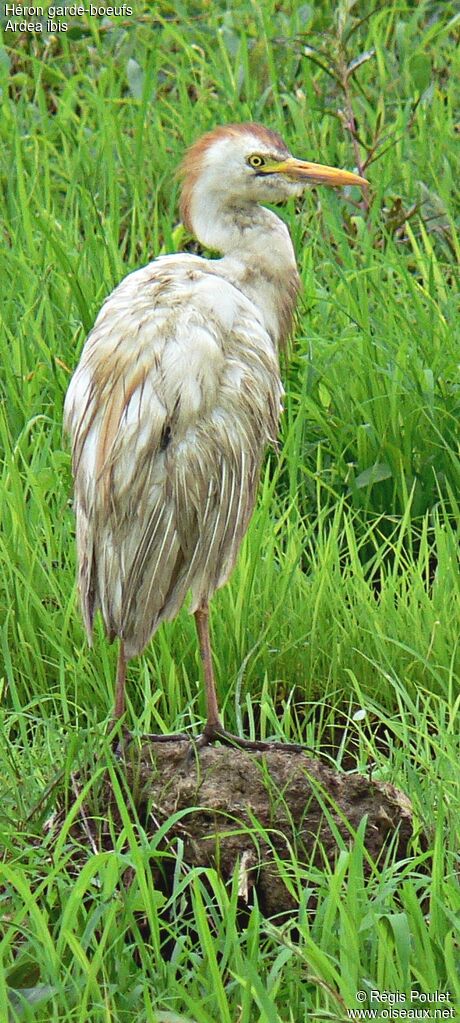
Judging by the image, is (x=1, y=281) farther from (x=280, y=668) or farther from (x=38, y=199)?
(x=280, y=668)

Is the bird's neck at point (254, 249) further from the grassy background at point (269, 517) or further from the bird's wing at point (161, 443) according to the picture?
the grassy background at point (269, 517)

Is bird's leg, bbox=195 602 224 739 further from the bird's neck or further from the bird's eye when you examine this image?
the bird's eye

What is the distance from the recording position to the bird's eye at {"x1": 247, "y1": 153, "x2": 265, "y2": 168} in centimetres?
380

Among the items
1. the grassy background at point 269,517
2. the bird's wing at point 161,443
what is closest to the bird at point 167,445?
the bird's wing at point 161,443

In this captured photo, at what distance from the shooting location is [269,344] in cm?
348

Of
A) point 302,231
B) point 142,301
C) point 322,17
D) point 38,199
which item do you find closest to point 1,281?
point 38,199

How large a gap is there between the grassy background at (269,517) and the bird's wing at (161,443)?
353 mm

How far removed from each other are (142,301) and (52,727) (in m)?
1.05

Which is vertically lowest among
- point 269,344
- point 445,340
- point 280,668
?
point 280,668

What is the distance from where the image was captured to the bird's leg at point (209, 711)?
10.9 ft

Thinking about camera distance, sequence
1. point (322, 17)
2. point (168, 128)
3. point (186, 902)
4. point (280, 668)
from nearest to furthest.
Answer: point (186, 902), point (280, 668), point (168, 128), point (322, 17)

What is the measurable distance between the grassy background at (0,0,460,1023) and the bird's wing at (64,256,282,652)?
35 cm

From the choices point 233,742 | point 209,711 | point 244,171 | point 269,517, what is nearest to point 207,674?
point 209,711

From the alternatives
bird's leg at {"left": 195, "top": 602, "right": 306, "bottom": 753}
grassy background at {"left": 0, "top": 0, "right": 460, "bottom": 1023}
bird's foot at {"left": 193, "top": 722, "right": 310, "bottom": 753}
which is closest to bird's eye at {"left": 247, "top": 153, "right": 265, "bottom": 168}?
grassy background at {"left": 0, "top": 0, "right": 460, "bottom": 1023}
